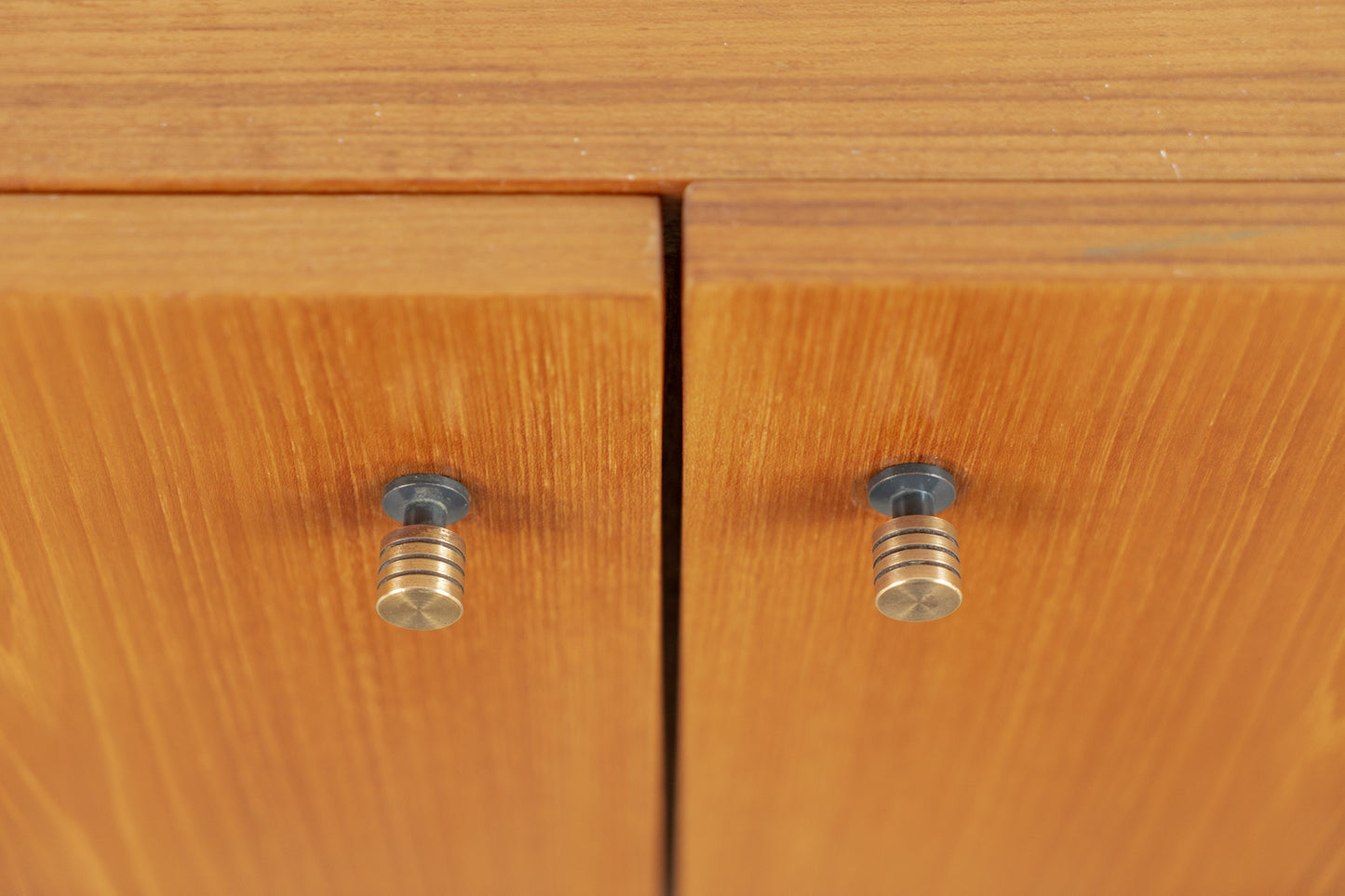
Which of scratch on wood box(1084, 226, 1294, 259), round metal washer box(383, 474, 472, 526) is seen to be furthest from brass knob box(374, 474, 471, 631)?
scratch on wood box(1084, 226, 1294, 259)

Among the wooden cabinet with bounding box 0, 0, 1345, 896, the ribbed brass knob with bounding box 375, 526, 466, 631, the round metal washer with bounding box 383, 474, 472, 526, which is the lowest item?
the ribbed brass knob with bounding box 375, 526, 466, 631

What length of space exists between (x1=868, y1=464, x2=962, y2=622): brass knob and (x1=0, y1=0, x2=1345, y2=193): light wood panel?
0.06 metres

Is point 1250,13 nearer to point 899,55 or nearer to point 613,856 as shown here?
point 899,55

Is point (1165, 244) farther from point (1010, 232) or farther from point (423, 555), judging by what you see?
point (423, 555)

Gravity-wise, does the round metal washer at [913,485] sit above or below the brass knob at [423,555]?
above

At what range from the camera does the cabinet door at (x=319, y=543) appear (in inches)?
7.1

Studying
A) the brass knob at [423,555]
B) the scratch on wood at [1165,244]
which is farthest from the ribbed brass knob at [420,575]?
the scratch on wood at [1165,244]

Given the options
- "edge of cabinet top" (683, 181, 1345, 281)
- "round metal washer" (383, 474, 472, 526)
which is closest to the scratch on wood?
"edge of cabinet top" (683, 181, 1345, 281)

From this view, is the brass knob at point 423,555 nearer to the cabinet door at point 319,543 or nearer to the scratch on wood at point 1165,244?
the cabinet door at point 319,543

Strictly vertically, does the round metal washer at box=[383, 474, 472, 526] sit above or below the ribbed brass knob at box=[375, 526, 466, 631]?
above

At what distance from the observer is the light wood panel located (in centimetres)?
19

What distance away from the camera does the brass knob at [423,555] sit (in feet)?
0.68

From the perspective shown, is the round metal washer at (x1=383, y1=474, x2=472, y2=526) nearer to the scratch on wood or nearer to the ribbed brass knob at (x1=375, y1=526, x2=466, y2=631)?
the ribbed brass knob at (x1=375, y1=526, x2=466, y2=631)

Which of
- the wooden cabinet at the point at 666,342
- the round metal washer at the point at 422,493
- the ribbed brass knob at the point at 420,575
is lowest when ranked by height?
the ribbed brass knob at the point at 420,575
